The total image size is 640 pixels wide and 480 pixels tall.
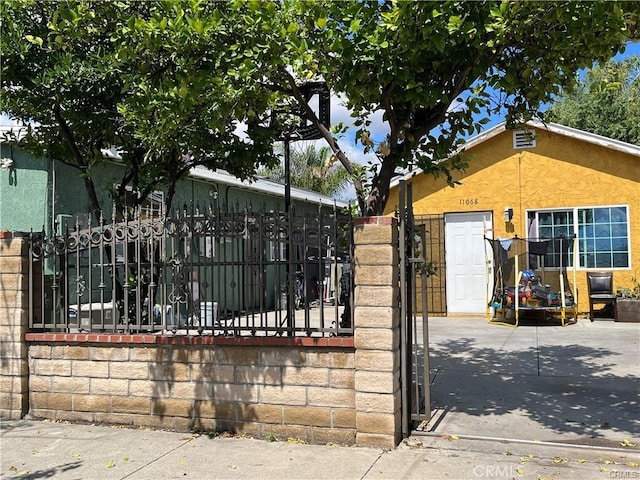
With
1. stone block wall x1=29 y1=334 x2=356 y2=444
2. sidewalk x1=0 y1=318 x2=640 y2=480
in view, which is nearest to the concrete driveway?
sidewalk x1=0 y1=318 x2=640 y2=480

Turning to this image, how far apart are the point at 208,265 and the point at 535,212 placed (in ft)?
31.2

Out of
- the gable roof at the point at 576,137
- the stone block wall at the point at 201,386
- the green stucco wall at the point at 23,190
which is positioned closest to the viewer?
the stone block wall at the point at 201,386

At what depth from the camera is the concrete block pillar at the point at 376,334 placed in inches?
196

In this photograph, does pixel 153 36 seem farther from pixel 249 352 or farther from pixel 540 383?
pixel 540 383

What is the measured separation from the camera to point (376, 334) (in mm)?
5043

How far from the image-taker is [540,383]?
279 inches

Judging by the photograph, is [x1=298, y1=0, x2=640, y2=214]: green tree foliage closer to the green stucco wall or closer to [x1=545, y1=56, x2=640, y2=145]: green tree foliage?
the green stucco wall

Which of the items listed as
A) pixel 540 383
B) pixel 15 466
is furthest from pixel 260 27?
pixel 540 383

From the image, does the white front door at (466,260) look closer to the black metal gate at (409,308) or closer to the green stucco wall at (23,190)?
the black metal gate at (409,308)

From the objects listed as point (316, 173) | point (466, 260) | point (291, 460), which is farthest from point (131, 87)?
point (316, 173)

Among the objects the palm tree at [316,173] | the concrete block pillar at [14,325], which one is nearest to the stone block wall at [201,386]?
the concrete block pillar at [14,325]

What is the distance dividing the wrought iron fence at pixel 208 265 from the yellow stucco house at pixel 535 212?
7.84 meters

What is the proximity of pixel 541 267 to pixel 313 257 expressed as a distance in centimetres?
842

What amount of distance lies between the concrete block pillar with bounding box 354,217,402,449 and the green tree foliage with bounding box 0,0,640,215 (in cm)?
80
